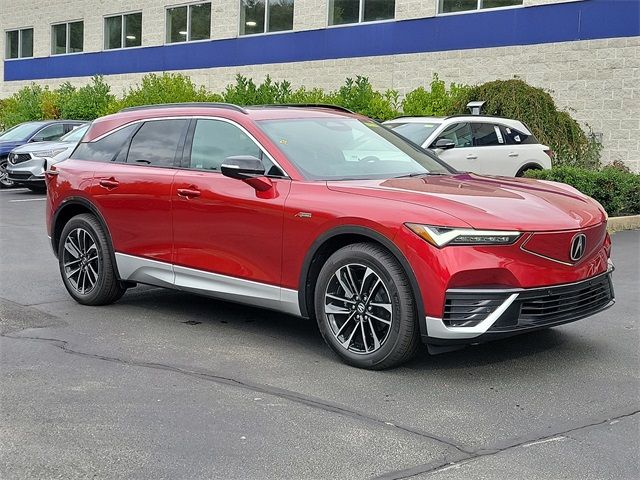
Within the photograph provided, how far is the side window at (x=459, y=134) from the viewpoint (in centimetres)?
1352

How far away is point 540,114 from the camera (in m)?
17.9

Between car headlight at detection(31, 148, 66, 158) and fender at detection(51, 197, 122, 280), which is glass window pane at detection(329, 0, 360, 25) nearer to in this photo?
car headlight at detection(31, 148, 66, 158)

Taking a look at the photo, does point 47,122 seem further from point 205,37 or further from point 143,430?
point 143,430

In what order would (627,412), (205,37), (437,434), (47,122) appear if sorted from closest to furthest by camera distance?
(437,434)
(627,412)
(47,122)
(205,37)

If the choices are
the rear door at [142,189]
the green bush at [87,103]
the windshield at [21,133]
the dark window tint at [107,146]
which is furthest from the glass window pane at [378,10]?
the rear door at [142,189]

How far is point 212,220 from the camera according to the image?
6242 mm

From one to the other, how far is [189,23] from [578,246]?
25621 millimetres

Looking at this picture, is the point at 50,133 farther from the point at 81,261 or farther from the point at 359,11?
the point at 81,261

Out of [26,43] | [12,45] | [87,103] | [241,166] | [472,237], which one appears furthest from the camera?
[12,45]

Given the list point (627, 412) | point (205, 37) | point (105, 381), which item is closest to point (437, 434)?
point (627, 412)

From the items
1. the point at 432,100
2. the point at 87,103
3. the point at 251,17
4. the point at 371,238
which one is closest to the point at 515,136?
the point at 432,100

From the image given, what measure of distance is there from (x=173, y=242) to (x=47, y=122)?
15.6 meters

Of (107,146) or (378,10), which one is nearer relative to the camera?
(107,146)

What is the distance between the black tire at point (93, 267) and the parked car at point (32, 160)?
11203 millimetres
